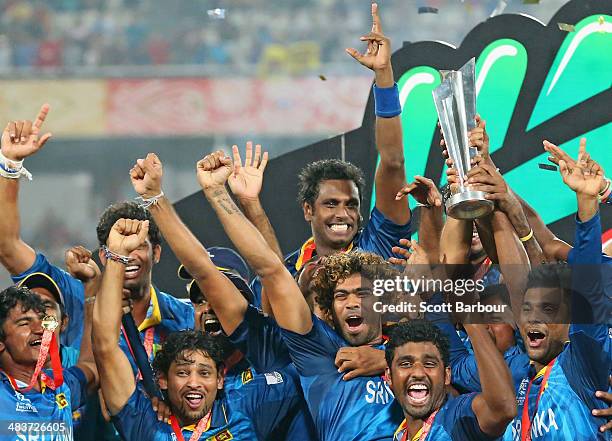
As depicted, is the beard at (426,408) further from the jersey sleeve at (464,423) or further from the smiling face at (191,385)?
the smiling face at (191,385)

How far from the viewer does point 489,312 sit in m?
4.65

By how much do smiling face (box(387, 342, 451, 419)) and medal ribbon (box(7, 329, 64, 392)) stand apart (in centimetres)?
133

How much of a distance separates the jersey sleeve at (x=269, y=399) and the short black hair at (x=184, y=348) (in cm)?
16

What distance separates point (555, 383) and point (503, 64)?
8.14 feet

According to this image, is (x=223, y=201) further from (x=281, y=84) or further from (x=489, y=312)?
(x=281, y=84)

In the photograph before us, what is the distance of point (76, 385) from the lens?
4.71 meters

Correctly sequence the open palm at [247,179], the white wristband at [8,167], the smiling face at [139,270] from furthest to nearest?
the smiling face at [139,270] < the white wristband at [8,167] < the open palm at [247,179]

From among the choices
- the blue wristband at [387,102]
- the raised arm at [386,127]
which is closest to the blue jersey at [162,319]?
the raised arm at [386,127]

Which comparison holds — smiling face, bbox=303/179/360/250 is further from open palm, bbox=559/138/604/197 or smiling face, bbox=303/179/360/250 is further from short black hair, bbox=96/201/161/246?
open palm, bbox=559/138/604/197

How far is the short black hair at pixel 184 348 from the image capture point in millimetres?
4703

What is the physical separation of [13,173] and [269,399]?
56.2 inches

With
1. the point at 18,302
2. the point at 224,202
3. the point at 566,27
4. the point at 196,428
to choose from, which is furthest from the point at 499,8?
the point at 18,302

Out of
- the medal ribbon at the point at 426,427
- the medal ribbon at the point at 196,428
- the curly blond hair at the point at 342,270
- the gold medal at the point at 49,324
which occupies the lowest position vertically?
the medal ribbon at the point at 426,427

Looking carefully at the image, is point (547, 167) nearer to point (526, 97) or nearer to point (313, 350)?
point (526, 97)
